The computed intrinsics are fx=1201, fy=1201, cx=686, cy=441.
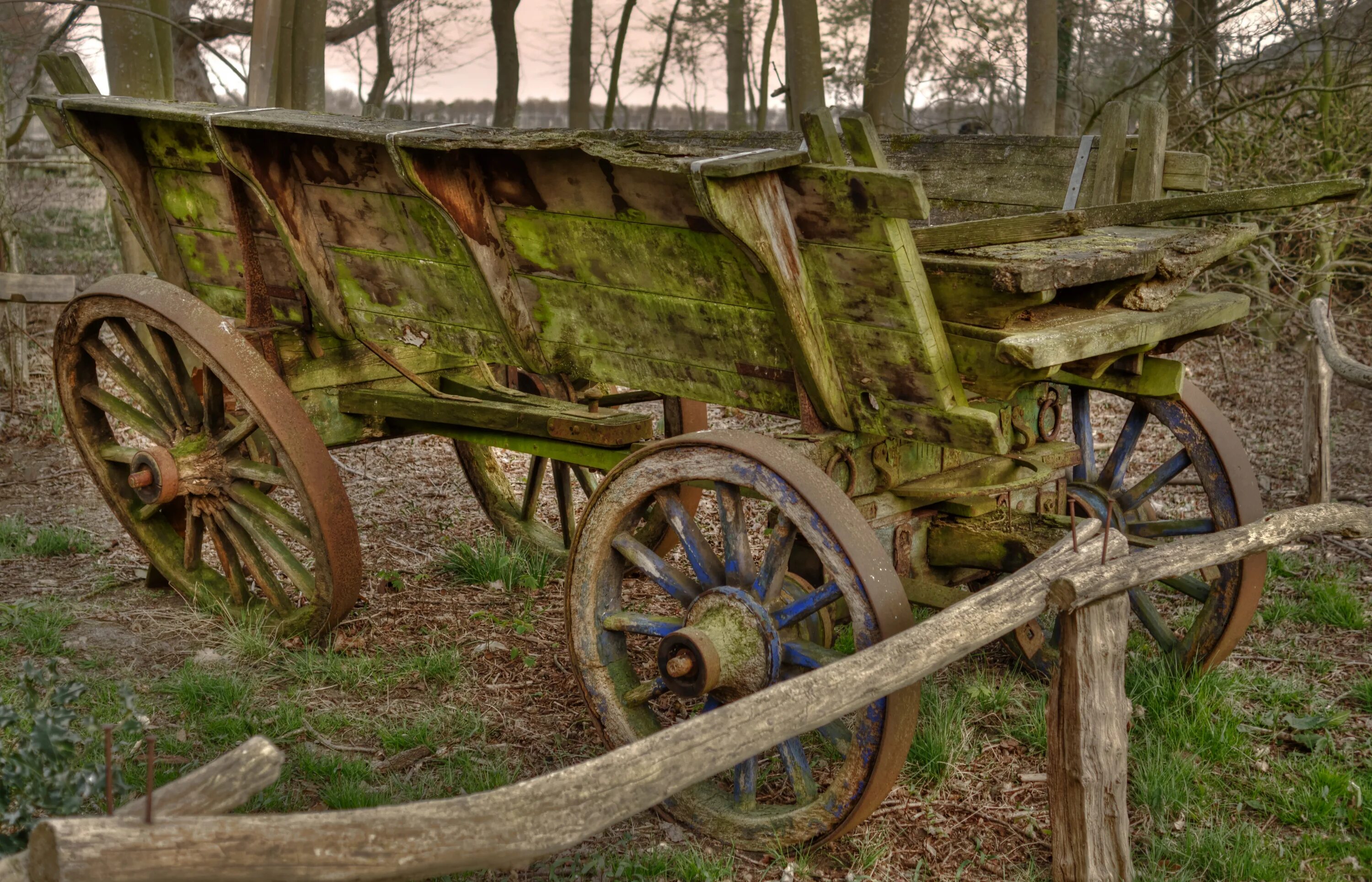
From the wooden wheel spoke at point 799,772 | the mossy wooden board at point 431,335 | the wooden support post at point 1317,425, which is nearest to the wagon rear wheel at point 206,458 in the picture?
the mossy wooden board at point 431,335

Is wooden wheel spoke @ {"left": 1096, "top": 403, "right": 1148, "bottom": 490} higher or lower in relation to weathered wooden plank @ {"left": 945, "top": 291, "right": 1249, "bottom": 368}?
lower

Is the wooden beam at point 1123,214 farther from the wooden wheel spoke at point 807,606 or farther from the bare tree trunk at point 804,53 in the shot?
the bare tree trunk at point 804,53

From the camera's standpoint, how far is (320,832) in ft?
5.64

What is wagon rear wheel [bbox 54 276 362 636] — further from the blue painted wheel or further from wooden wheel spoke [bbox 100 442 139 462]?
the blue painted wheel

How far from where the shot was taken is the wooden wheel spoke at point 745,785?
2.93m

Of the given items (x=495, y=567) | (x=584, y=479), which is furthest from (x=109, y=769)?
(x=584, y=479)

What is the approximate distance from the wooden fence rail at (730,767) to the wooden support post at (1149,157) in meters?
1.06

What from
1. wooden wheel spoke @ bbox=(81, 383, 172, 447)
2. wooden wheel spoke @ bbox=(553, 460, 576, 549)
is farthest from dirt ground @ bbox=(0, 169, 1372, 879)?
wooden wheel spoke @ bbox=(81, 383, 172, 447)

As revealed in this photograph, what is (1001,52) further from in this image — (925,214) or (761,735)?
(761,735)

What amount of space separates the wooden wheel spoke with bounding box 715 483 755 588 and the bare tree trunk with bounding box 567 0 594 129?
32.2 ft

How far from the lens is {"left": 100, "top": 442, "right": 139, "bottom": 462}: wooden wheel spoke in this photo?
4.12 m

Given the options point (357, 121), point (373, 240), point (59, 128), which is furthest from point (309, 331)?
point (59, 128)

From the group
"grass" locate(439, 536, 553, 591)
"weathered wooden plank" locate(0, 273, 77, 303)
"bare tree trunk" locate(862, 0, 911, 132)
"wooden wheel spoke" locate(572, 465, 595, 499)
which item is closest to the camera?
"grass" locate(439, 536, 553, 591)

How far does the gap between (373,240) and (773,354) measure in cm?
138
